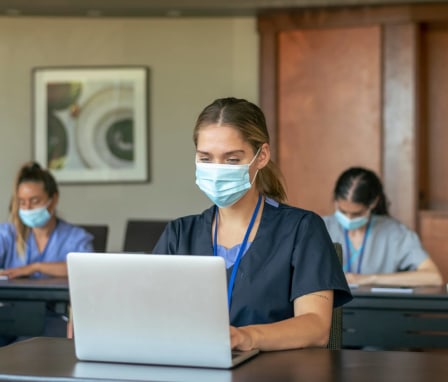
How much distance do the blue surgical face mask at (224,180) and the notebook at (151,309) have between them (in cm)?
50

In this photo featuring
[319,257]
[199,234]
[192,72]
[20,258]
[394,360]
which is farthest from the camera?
[192,72]

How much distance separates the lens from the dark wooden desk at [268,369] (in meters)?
1.88

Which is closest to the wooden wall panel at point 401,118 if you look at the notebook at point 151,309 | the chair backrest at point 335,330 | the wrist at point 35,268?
the wrist at point 35,268

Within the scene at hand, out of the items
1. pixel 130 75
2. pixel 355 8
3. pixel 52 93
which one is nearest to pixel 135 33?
pixel 130 75

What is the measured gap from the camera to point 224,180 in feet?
7.85

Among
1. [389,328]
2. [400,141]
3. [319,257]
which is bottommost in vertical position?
[389,328]

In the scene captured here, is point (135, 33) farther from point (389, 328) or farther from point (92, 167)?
point (389, 328)

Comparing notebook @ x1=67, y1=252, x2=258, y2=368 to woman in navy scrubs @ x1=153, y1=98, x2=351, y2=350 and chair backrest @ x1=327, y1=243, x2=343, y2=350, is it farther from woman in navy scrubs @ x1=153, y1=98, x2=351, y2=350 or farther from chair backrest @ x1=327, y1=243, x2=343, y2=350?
chair backrest @ x1=327, y1=243, x2=343, y2=350

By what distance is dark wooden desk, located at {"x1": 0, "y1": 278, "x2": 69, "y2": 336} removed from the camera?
13.1 ft

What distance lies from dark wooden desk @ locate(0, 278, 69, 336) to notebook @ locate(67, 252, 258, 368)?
1.99 m

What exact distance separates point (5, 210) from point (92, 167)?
0.69 meters

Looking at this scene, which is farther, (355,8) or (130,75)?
(130,75)

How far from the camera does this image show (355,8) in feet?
20.5

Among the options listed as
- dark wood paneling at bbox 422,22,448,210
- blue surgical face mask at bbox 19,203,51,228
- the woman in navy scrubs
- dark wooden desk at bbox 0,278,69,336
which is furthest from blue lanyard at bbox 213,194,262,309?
dark wood paneling at bbox 422,22,448,210
